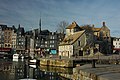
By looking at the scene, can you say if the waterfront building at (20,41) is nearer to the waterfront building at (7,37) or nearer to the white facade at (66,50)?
the waterfront building at (7,37)

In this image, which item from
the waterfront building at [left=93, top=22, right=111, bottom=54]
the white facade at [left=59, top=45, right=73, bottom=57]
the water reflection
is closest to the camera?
the water reflection

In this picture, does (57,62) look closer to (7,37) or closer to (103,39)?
(103,39)

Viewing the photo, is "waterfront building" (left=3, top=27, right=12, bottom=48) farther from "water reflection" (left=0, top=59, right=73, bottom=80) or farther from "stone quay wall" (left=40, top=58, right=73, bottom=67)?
"water reflection" (left=0, top=59, right=73, bottom=80)

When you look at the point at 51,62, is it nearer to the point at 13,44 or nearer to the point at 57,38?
the point at 57,38

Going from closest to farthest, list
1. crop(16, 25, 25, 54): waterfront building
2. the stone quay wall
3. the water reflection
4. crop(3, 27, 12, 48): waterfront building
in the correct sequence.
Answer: the water reflection < the stone quay wall < crop(16, 25, 25, 54): waterfront building < crop(3, 27, 12, 48): waterfront building

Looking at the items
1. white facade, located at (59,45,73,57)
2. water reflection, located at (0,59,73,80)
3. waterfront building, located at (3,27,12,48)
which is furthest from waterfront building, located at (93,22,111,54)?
waterfront building, located at (3,27,12,48)

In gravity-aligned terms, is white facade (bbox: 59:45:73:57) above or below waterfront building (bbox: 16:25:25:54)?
below

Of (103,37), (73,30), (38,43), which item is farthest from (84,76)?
(38,43)

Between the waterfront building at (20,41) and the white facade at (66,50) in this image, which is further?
the waterfront building at (20,41)

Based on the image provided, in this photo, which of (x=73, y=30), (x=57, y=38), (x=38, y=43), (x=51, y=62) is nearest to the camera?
(x=51, y=62)

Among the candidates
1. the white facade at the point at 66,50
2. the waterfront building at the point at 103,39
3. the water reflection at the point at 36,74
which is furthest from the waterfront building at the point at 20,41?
the water reflection at the point at 36,74

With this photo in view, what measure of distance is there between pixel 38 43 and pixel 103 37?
45.9 meters

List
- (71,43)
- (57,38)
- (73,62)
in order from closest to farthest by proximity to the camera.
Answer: (73,62)
(71,43)
(57,38)

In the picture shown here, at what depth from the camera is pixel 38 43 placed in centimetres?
12419
